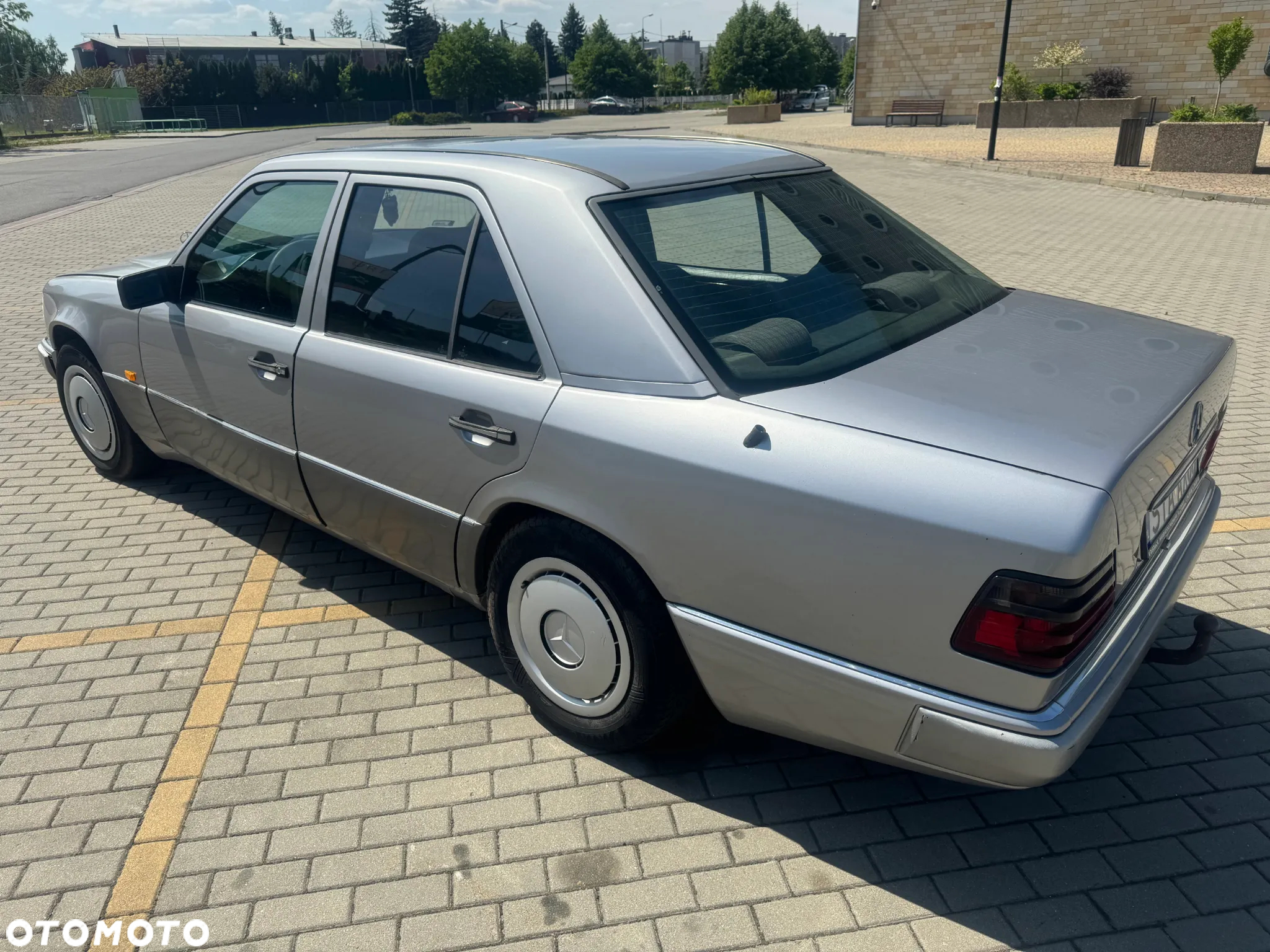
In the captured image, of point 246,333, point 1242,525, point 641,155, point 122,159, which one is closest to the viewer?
point 641,155

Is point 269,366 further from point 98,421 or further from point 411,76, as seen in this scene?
point 411,76

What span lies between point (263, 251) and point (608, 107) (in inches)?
3034

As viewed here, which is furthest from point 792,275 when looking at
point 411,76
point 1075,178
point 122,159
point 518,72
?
point 411,76

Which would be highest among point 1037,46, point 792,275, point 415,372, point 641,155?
point 1037,46

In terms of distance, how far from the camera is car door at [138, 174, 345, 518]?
11.4 feet

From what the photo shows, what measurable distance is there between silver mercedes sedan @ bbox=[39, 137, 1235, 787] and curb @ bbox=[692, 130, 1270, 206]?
7747mm

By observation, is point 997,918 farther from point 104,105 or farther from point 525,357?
point 104,105

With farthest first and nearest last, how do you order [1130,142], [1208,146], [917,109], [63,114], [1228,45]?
[63,114], [917,109], [1228,45], [1130,142], [1208,146]

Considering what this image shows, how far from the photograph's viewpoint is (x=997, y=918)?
234 centimetres

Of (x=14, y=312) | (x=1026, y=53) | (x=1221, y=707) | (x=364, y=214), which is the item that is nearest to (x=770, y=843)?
(x=1221, y=707)

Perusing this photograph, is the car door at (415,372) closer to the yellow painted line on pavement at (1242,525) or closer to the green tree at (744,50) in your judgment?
the yellow painted line on pavement at (1242,525)

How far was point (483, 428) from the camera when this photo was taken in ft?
9.02

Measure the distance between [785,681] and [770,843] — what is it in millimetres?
586

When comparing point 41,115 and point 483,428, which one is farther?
point 41,115
